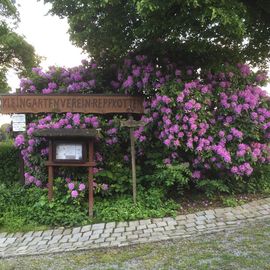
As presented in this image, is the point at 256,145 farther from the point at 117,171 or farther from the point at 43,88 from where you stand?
the point at 43,88

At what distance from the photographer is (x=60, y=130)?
230 inches

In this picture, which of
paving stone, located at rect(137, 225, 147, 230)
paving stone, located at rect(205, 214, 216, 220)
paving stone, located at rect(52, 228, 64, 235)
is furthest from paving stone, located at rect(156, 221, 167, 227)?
paving stone, located at rect(52, 228, 64, 235)

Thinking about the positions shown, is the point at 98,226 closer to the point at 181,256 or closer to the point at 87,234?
the point at 87,234

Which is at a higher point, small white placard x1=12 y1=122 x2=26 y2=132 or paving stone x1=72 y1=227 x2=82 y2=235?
small white placard x1=12 y1=122 x2=26 y2=132

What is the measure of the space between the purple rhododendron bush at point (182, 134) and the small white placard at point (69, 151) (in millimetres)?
408

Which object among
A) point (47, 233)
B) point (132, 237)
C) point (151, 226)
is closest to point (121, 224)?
point (151, 226)

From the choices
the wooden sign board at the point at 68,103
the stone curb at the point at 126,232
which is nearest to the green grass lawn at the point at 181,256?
the stone curb at the point at 126,232

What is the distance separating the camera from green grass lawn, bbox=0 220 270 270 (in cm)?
385

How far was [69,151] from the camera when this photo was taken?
5.90 meters

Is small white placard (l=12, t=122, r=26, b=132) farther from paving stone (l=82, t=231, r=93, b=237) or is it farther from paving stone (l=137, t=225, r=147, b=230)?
paving stone (l=137, t=225, r=147, b=230)

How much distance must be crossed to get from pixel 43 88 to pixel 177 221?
171 inches

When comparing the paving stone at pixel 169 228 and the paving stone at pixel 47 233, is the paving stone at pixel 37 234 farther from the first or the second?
the paving stone at pixel 169 228

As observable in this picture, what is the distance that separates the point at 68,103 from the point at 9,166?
2688mm

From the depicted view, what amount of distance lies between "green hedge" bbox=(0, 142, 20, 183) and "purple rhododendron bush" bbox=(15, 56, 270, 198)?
1837 mm
